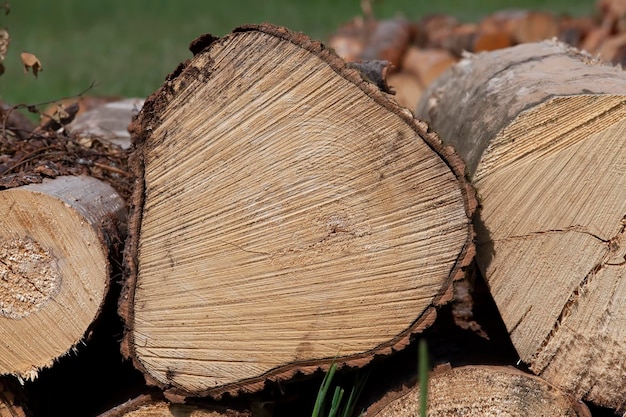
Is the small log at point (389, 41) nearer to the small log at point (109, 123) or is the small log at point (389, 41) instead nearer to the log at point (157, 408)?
the small log at point (109, 123)

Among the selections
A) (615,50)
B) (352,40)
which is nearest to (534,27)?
(615,50)

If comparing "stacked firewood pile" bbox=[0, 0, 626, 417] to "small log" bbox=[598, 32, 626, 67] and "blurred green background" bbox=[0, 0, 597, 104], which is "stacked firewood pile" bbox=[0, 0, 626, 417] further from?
"blurred green background" bbox=[0, 0, 597, 104]

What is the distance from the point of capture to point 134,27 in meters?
14.2

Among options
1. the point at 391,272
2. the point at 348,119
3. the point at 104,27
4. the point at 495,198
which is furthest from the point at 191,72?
the point at 104,27

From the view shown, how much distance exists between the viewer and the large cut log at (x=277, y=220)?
1.93 meters

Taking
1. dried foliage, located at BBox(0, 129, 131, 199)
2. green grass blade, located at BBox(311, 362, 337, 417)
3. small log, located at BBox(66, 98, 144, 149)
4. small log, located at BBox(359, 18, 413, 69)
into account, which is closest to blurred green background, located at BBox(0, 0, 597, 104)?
small log, located at BBox(359, 18, 413, 69)

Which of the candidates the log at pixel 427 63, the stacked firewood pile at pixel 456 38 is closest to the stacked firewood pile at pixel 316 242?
the stacked firewood pile at pixel 456 38

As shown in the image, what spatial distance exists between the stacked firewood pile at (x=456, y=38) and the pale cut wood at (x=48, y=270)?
492 centimetres

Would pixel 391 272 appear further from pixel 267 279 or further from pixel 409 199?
pixel 267 279

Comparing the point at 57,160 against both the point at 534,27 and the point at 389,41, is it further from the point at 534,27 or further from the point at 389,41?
the point at 389,41

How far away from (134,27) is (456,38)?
760cm

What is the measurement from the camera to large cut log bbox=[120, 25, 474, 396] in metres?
1.93

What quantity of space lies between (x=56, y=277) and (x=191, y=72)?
62 cm

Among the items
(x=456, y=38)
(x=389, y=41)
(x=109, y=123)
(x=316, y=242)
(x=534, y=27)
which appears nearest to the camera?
(x=316, y=242)
